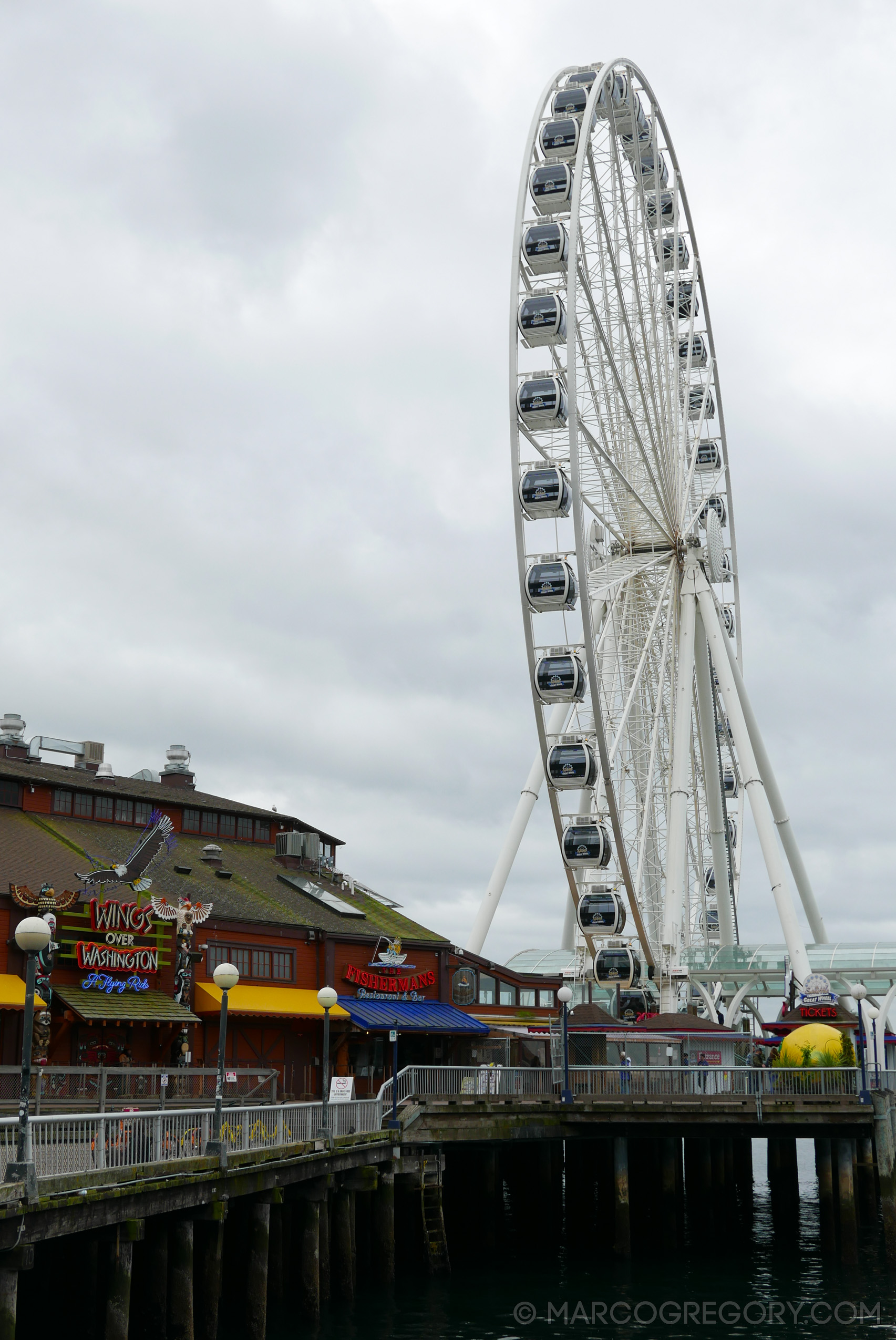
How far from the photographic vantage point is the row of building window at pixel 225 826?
58.8 meters

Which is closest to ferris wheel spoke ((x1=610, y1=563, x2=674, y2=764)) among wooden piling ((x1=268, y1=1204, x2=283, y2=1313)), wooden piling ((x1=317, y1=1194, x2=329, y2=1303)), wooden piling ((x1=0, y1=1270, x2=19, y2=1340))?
wooden piling ((x1=317, y1=1194, x2=329, y2=1303))

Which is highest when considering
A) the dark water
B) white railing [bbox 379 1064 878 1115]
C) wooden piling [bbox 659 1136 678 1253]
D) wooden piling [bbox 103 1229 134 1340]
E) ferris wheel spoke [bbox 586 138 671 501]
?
ferris wheel spoke [bbox 586 138 671 501]

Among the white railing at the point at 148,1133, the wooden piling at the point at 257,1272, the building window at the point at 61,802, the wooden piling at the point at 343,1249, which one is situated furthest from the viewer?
the building window at the point at 61,802

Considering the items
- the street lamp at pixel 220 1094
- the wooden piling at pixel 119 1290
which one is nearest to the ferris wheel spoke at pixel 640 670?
the street lamp at pixel 220 1094

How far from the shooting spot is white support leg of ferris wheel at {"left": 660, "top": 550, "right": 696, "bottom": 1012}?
5838 cm

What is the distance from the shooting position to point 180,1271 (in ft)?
89.5

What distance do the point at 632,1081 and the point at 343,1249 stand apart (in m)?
11.2

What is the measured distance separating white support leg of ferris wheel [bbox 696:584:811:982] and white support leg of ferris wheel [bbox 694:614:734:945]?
0.80m

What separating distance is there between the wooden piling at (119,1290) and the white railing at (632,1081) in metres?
15.7

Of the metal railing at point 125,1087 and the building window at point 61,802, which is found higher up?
the building window at point 61,802

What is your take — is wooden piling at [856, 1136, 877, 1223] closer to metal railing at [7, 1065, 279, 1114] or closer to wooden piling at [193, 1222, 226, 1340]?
metal railing at [7, 1065, 279, 1114]

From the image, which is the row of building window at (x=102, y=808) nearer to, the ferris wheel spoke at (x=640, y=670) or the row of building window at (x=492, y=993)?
the row of building window at (x=492, y=993)

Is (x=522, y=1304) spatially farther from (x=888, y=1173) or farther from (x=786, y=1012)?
(x=786, y=1012)

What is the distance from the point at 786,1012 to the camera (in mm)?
54375
